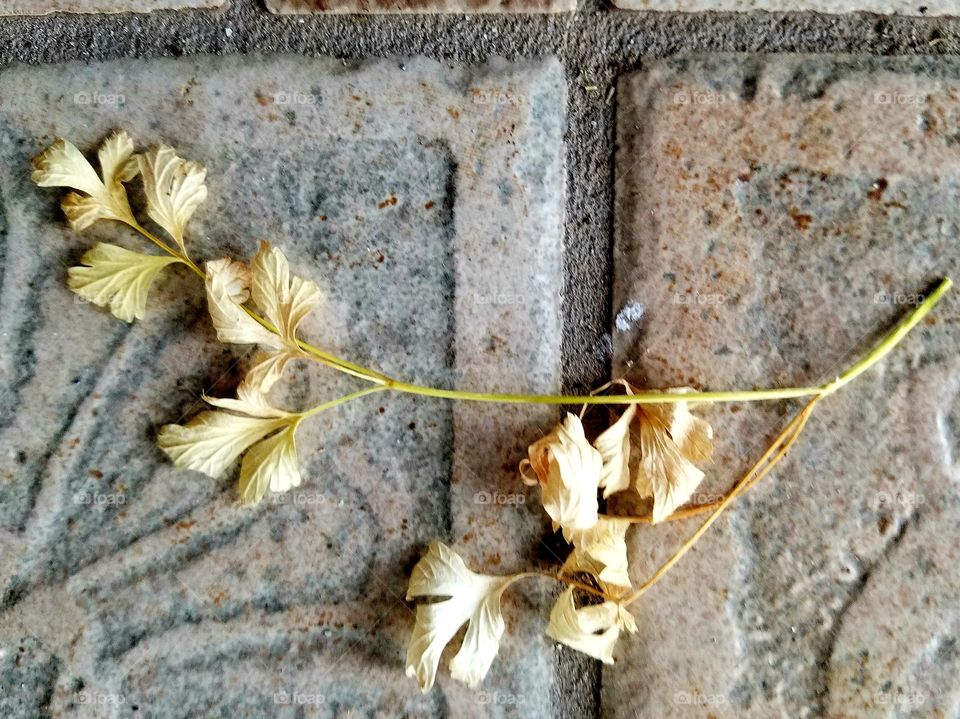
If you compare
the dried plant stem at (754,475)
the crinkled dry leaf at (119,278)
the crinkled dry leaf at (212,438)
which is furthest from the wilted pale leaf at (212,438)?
the dried plant stem at (754,475)

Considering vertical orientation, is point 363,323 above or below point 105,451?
above

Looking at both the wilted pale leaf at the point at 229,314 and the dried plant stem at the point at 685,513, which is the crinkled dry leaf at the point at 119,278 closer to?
the wilted pale leaf at the point at 229,314

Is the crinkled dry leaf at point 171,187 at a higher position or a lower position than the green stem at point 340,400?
higher

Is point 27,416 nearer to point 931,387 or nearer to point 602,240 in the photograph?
point 602,240

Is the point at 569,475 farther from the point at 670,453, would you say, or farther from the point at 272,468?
the point at 272,468

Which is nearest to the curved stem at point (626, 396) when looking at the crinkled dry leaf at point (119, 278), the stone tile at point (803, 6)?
the crinkled dry leaf at point (119, 278)

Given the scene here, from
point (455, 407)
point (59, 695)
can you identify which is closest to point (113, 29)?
point (455, 407)

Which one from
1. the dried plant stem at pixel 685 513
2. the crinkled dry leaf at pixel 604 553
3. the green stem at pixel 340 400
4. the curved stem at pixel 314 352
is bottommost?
the crinkled dry leaf at pixel 604 553

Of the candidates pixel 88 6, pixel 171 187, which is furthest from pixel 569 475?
pixel 88 6
